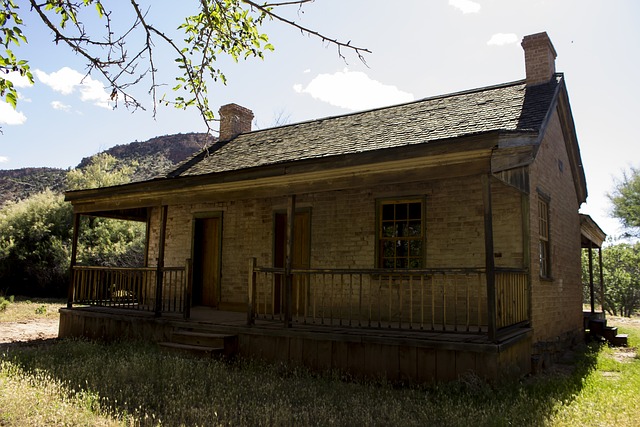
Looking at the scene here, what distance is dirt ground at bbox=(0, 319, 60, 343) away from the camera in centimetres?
1177

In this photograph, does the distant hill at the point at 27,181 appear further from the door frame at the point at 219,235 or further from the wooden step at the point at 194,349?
the wooden step at the point at 194,349

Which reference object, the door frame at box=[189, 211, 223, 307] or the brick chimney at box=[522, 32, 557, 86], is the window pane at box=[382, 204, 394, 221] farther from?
the door frame at box=[189, 211, 223, 307]

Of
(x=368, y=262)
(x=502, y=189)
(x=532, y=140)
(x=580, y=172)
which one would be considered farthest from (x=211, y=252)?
(x=580, y=172)

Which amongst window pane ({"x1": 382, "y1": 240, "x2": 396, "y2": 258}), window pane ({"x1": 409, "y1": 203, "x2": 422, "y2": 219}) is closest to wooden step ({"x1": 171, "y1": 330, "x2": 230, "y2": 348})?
window pane ({"x1": 382, "y1": 240, "x2": 396, "y2": 258})

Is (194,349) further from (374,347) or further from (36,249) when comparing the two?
(36,249)

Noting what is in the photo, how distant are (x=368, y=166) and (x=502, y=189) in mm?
2859

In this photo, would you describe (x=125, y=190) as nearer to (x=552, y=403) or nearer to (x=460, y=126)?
(x=460, y=126)

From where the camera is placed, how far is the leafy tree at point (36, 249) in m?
22.6

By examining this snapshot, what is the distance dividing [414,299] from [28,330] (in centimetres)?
1048

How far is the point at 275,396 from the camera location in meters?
6.04

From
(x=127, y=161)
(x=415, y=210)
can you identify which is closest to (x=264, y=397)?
(x=415, y=210)

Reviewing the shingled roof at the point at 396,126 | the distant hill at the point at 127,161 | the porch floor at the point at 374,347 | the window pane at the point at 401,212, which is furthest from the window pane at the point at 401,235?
the distant hill at the point at 127,161

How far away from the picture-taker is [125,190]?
1086 cm

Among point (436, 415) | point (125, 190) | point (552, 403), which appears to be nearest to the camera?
point (436, 415)
